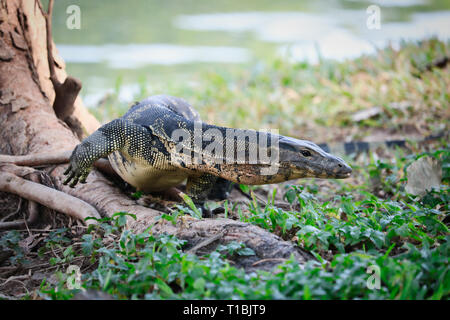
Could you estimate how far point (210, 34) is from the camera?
12.0 meters

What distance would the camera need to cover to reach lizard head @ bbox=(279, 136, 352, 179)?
10.3ft

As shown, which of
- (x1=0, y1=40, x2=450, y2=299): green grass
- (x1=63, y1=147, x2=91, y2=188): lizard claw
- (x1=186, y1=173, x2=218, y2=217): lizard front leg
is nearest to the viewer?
(x1=0, y1=40, x2=450, y2=299): green grass

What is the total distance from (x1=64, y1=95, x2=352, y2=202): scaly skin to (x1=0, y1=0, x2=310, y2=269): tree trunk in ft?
0.78

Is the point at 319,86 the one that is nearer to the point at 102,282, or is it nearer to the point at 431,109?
the point at 431,109

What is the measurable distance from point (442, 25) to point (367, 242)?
30.0 feet

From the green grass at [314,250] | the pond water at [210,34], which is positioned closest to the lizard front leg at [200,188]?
the green grass at [314,250]

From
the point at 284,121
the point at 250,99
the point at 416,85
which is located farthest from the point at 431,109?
the point at 250,99

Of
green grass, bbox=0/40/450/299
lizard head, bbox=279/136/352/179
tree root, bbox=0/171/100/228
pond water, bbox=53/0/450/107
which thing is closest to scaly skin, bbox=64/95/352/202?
lizard head, bbox=279/136/352/179

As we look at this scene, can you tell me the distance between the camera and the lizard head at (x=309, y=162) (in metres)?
3.15

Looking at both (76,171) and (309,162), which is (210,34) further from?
(309,162)

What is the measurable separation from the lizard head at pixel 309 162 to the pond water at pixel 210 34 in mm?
5000

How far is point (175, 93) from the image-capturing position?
764cm

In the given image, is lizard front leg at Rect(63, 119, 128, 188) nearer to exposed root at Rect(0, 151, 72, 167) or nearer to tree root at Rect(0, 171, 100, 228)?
tree root at Rect(0, 171, 100, 228)

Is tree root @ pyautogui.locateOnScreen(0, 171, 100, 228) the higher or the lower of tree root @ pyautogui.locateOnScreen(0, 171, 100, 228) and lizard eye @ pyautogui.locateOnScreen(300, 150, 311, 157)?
the lower
